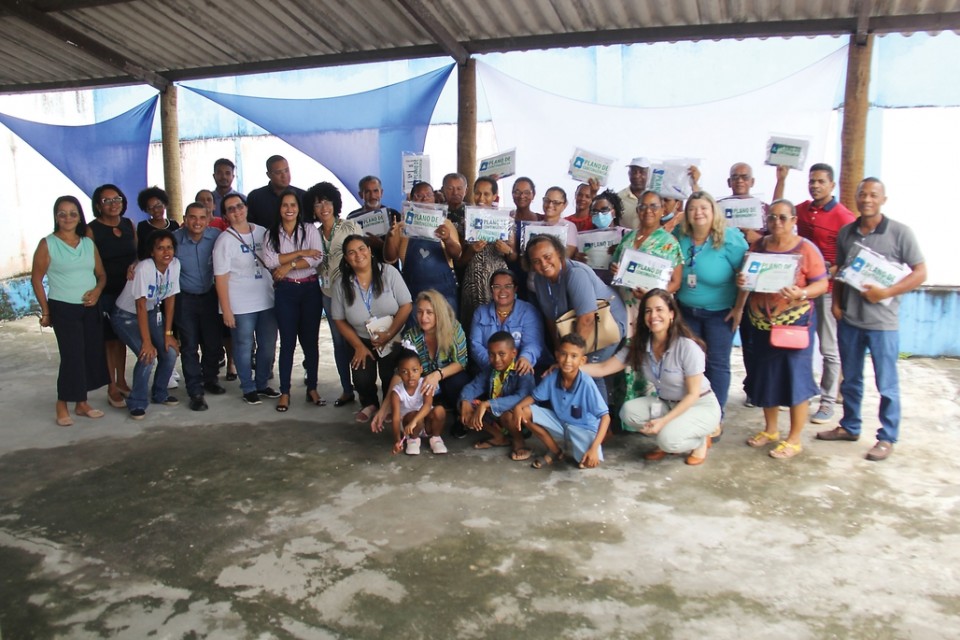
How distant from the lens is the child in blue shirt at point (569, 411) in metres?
3.81

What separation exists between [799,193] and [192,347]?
422 centimetres

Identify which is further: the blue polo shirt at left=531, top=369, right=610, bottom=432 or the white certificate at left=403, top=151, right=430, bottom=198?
the white certificate at left=403, top=151, right=430, bottom=198

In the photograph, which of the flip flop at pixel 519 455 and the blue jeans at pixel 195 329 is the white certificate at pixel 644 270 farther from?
the blue jeans at pixel 195 329

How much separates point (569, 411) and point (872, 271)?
166 cm

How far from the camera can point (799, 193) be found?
17.1 feet

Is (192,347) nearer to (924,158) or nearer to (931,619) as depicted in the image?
(931,619)

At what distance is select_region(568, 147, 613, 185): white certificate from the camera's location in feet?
15.6

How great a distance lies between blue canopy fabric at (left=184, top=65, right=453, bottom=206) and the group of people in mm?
883

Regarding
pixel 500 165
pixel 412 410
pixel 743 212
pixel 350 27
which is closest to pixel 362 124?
pixel 350 27

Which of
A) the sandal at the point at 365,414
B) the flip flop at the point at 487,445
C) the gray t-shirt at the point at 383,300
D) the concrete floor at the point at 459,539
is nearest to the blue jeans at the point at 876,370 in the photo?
the concrete floor at the point at 459,539

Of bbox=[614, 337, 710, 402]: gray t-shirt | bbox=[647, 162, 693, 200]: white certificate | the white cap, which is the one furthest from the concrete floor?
the white cap

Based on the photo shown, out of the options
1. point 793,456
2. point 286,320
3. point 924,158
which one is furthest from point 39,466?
point 924,158

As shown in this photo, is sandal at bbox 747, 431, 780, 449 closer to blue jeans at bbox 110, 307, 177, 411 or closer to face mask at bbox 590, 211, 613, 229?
face mask at bbox 590, 211, 613, 229

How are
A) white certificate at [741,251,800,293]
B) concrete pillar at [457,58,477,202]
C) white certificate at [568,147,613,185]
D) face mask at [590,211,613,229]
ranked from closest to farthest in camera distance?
white certificate at [741,251,800,293] → face mask at [590,211,613,229] → white certificate at [568,147,613,185] → concrete pillar at [457,58,477,202]
